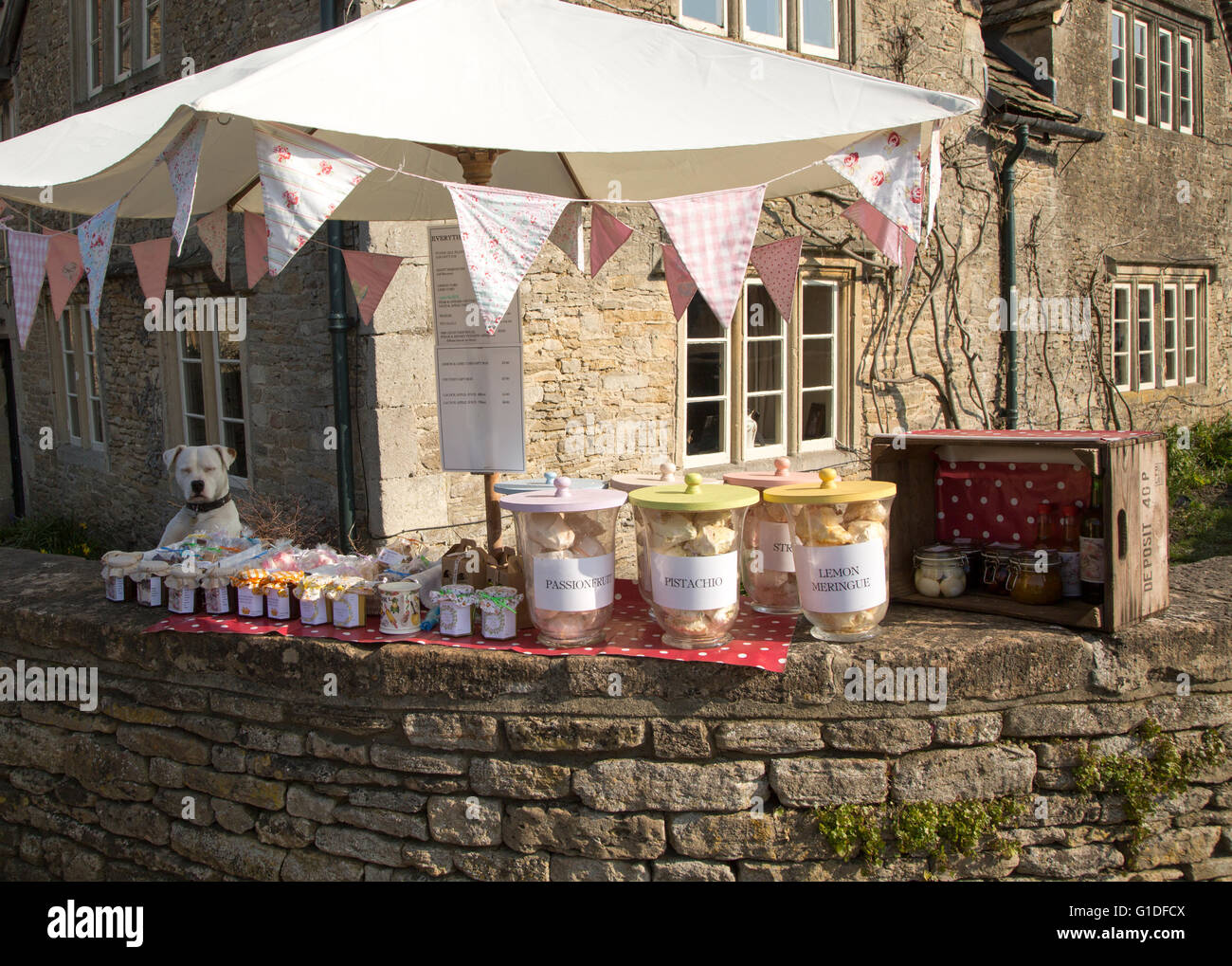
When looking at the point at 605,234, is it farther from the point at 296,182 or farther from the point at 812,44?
the point at 812,44

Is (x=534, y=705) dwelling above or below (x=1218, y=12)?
below

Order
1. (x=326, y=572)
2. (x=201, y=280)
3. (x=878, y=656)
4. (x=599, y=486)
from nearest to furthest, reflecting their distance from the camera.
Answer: (x=878, y=656), (x=326, y=572), (x=599, y=486), (x=201, y=280)

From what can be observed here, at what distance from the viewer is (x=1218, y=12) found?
13633 millimetres

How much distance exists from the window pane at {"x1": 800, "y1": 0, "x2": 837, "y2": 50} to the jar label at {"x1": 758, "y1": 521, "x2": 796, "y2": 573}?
624cm

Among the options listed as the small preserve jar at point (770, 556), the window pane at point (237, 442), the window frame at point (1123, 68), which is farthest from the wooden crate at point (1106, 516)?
the window frame at point (1123, 68)

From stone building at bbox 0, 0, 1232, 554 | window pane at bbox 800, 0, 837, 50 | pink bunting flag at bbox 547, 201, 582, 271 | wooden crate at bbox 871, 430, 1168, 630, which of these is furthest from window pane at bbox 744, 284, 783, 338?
wooden crate at bbox 871, 430, 1168, 630

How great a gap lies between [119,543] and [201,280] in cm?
306

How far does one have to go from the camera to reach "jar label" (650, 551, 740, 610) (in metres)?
3.06

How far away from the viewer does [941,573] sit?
11.6 feet

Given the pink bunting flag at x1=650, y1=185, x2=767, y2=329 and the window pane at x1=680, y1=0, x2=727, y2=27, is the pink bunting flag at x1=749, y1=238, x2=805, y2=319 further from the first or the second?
the window pane at x1=680, y1=0, x2=727, y2=27

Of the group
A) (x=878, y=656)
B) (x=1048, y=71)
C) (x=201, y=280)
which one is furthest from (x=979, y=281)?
(x=878, y=656)

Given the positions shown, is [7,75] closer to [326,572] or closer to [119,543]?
[119,543]

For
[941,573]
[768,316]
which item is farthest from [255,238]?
[768,316]

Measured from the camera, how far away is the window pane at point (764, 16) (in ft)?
26.4
